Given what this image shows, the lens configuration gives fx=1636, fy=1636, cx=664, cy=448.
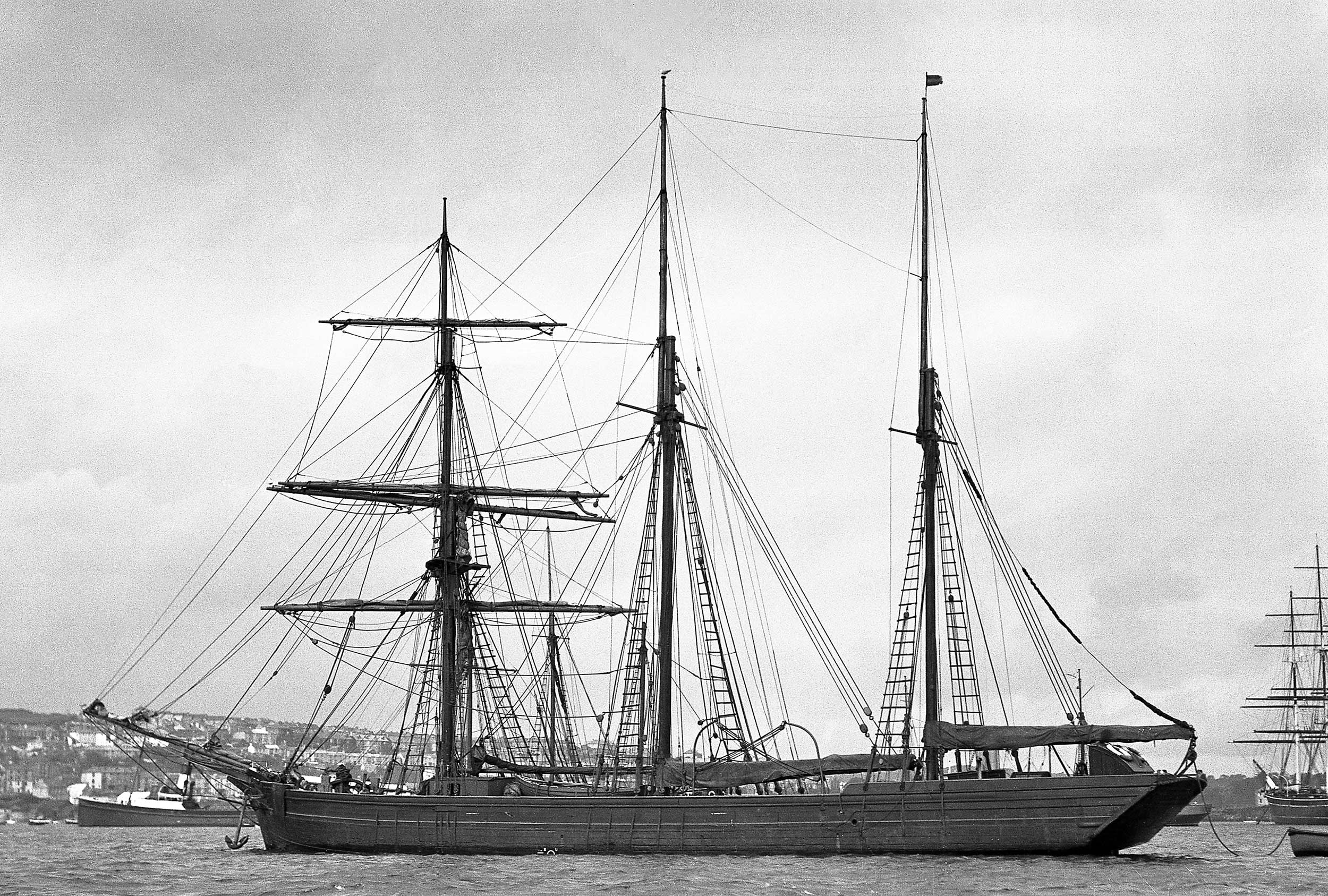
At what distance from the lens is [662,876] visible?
50125 millimetres

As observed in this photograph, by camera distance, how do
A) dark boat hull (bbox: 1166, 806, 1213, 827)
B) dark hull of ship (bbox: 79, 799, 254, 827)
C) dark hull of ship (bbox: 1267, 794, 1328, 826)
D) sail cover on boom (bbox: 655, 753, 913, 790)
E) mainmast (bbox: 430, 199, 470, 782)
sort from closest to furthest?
sail cover on boom (bbox: 655, 753, 913, 790)
mainmast (bbox: 430, 199, 470, 782)
dark hull of ship (bbox: 1267, 794, 1328, 826)
dark boat hull (bbox: 1166, 806, 1213, 827)
dark hull of ship (bbox: 79, 799, 254, 827)

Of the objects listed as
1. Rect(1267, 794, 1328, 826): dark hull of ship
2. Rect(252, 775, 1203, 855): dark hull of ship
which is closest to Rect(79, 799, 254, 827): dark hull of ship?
Rect(1267, 794, 1328, 826): dark hull of ship

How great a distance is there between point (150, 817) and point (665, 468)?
133 metres

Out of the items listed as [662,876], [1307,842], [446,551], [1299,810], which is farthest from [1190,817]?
[662,876]

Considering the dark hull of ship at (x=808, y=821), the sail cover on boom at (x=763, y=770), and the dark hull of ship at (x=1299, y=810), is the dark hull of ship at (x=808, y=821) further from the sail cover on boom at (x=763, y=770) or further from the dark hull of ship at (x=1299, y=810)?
the dark hull of ship at (x=1299, y=810)

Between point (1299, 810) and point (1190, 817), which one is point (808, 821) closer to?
point (1299, 810)

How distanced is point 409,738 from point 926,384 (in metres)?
27.6

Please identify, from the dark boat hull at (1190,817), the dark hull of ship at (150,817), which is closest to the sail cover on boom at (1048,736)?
the dark boat hull at (1190,817)

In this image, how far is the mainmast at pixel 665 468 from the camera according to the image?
6359cm

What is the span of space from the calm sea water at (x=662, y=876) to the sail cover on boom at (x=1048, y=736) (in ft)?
13.7

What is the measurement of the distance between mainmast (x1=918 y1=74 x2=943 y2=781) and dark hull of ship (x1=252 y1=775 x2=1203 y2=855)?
9.28ft

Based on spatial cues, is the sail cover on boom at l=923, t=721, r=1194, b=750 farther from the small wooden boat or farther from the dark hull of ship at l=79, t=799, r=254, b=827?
the dark hull of ship at l=79, t=799, r=254, b=827

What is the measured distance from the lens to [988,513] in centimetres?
6319

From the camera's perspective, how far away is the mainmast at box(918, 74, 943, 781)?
60.7m
